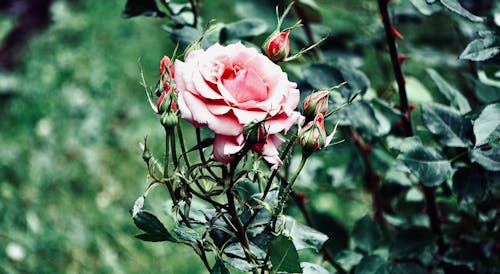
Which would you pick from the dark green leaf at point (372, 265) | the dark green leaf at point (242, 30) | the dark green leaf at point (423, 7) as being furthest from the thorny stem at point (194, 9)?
the dark green leaf at point (372, 265)

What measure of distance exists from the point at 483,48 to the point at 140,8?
395mm

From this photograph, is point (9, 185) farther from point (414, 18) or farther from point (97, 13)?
point (414, 18)

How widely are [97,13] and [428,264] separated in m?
2.22

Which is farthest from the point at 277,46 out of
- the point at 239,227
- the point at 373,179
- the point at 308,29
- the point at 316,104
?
the point at 373,179

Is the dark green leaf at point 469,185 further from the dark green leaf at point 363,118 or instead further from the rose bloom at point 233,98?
the rose bloom at point 233,98

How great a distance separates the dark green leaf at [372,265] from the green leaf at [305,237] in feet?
0.43

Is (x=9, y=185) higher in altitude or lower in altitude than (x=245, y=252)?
lower

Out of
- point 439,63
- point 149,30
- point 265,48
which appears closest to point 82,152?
point 149,30

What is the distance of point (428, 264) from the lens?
899mm

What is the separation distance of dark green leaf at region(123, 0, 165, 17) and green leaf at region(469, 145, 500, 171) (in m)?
0.41

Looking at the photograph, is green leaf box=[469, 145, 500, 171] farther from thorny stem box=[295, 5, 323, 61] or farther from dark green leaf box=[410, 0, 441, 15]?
thorny stem box=[295, 5, 323, 61]

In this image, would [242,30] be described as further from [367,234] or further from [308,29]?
[367,234]

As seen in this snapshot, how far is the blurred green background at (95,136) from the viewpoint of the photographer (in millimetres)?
1148

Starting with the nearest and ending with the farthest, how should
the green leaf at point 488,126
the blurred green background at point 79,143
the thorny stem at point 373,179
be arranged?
the green leaf at point 488,126
the thorny stem at point 373,179
the blurred green background at point 79,143
